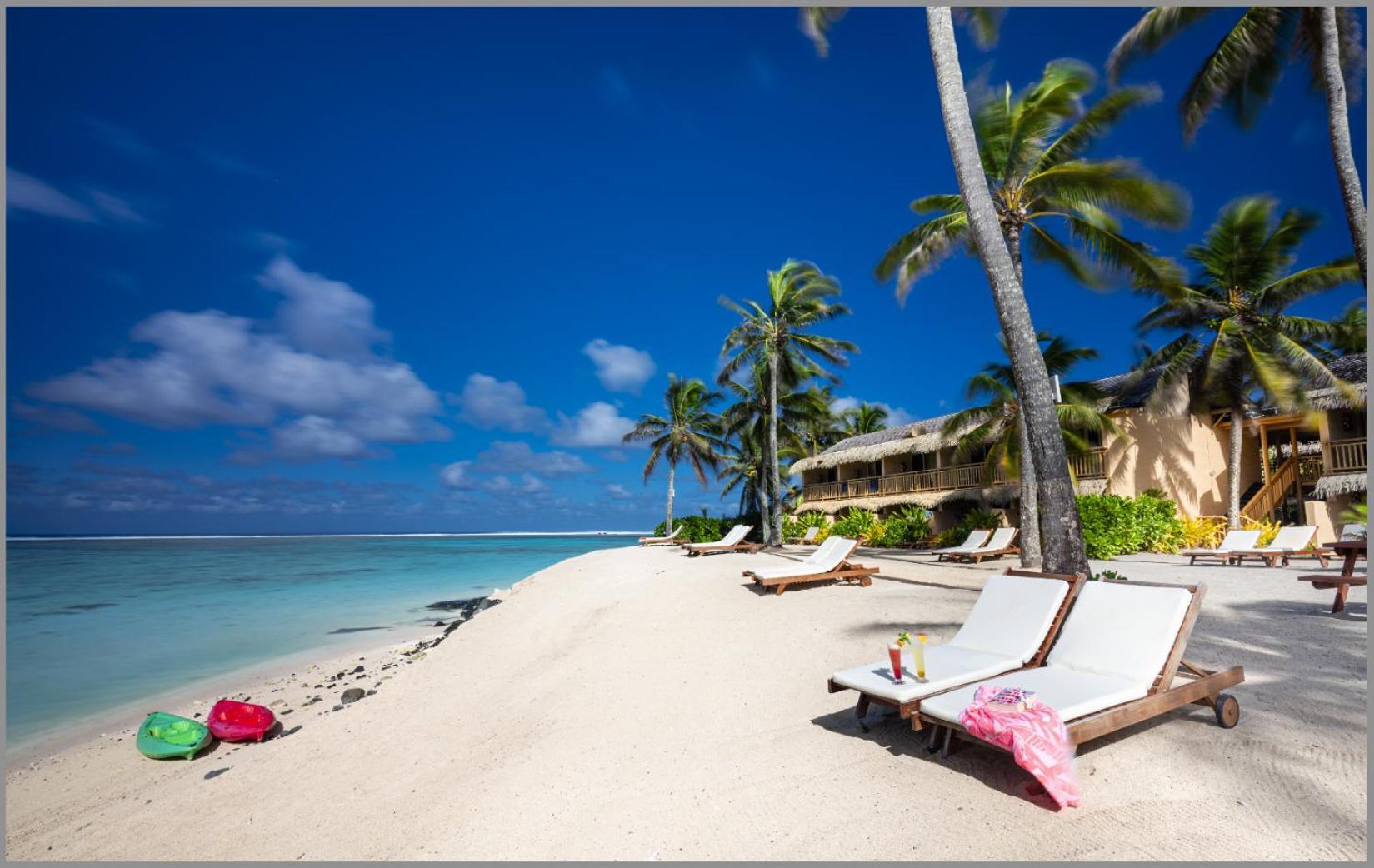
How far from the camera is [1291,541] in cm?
1122

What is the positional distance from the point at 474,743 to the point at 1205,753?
189 inches

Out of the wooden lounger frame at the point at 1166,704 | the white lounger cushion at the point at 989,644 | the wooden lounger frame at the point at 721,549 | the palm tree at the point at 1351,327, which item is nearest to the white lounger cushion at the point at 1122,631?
the wooden lounger frame at the point at 1166,704

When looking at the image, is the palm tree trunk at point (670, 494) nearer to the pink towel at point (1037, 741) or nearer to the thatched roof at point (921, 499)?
the thatched roof at point (921, 499)

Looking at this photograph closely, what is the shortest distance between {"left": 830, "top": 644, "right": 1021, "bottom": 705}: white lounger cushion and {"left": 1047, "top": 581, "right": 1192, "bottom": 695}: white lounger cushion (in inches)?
15.2

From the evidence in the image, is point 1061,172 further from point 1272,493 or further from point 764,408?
point 764,408

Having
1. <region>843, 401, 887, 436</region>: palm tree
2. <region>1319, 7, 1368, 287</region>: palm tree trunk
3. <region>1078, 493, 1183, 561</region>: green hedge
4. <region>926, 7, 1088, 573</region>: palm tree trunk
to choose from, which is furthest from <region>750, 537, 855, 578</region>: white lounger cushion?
<region>843, 401, 887, 436</region>: palm tree

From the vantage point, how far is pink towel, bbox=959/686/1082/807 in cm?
298

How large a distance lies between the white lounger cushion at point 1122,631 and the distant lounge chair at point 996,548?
958 centimetres

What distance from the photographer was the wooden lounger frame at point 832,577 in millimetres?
9203

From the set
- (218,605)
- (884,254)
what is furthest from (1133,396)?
(218,605)

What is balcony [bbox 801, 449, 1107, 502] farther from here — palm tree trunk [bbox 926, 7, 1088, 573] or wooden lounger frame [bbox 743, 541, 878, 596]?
palm tree trunk [bbox 926, 7, 1088, 573]

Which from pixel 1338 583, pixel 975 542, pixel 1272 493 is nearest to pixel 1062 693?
pixel 1338 583

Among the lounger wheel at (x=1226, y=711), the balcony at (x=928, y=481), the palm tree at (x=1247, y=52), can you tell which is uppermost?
the palm tree at (x=1247, y=52)

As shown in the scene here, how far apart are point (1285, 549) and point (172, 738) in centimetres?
1636
